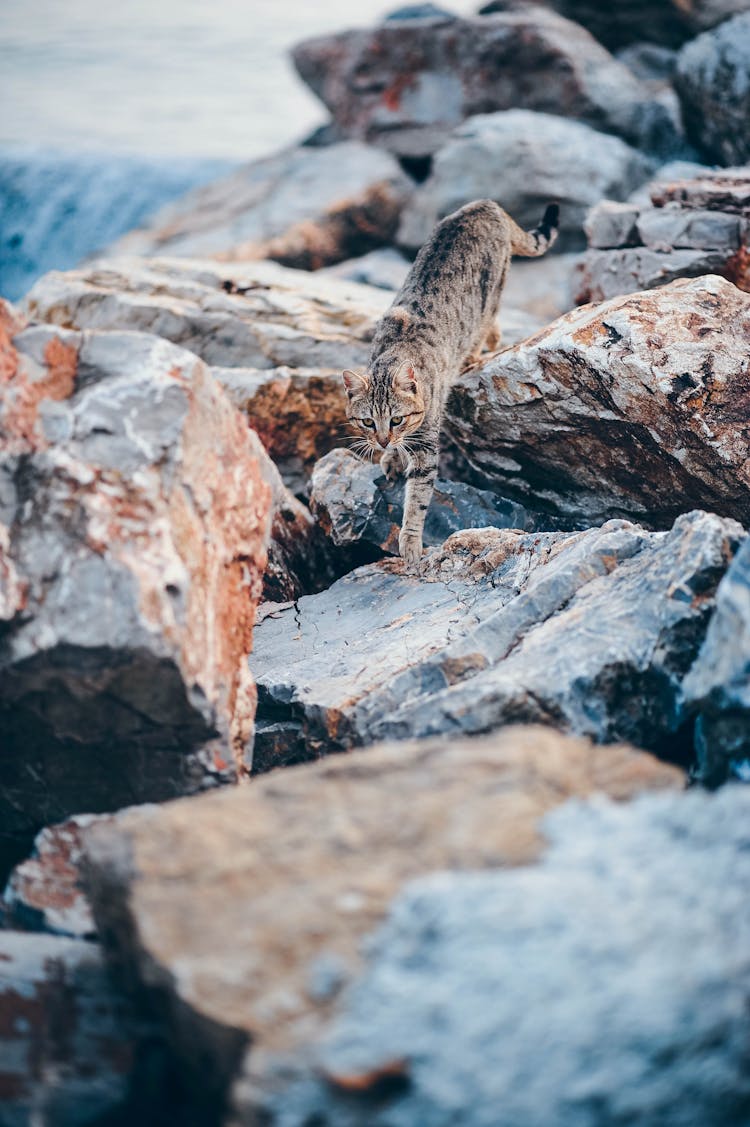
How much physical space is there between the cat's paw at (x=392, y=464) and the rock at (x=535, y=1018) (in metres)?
3.28

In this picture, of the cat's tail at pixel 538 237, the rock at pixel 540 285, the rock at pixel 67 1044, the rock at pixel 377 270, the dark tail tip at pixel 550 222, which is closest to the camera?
the rock at pixel 67 1044

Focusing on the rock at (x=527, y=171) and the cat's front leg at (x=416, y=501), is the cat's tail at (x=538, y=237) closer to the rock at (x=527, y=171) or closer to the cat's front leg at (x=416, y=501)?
the cat's front leg at (x=416, y=501)

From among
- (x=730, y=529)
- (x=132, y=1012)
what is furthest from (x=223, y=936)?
(x=730, y=529)

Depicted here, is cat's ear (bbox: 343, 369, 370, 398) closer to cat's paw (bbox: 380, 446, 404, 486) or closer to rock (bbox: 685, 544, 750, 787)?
cat's paw (bbox: 380, 446, 404, 486)

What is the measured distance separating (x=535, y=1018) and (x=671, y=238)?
4908 millimetres

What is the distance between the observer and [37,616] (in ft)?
8.74

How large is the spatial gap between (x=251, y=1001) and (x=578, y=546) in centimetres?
225

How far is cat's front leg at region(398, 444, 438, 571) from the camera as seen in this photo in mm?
4516

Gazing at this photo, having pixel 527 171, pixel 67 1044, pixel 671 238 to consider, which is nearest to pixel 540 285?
pixel 527 171

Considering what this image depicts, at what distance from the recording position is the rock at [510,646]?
2865 millimetres

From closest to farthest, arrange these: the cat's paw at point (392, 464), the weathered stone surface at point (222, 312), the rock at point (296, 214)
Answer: the cat's paw at point (392, 464), the weathered stone surface at point (222, 312), the rock at point (296, 214)

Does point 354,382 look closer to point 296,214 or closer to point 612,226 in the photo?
point 612,226

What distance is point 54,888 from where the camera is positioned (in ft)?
9.10

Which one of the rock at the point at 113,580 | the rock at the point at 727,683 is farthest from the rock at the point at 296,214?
the rock at the point at 727,683
